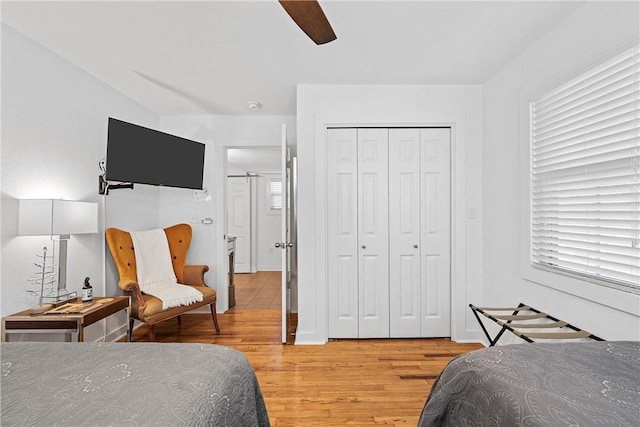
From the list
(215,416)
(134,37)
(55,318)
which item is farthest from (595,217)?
(55,318)

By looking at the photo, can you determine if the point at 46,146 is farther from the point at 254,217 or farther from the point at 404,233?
the point at 254,217

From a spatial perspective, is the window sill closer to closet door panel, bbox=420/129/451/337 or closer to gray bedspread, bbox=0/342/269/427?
closet door panel, bbox=420/129/451/337

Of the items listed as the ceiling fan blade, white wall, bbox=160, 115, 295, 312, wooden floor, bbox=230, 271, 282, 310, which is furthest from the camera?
wooden floor, bbox=230, 271, 282, 310

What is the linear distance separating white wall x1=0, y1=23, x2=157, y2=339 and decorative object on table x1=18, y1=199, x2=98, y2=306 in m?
0.09

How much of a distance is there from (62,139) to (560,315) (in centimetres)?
381

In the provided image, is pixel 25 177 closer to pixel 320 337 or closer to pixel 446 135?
pixel 320 337

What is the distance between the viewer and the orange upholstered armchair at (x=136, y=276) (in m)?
2.96

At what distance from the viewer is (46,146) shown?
249cm

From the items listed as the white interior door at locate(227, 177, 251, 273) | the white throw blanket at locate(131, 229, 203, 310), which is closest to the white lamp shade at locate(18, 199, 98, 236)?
the white throw blanket at locate(131, 229, 203, 310)

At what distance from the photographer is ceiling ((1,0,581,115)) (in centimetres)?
198

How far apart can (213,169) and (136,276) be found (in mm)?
1533

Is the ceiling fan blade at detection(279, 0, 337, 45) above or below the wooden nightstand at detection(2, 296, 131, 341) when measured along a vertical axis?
above

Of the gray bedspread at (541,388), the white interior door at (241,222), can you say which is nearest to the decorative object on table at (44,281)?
the gray bedspread at (541,388)

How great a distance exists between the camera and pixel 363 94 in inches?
127
